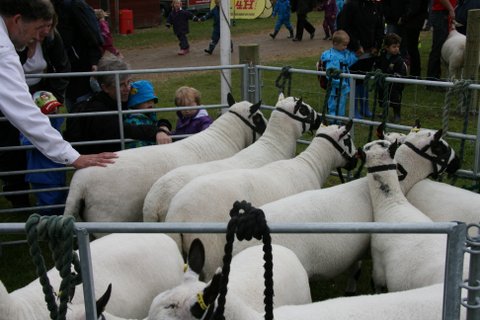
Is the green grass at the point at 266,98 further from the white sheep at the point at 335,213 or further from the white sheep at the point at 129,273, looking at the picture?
the white sheep at the point at 129,273

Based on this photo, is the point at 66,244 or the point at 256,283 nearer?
the point at 66,244

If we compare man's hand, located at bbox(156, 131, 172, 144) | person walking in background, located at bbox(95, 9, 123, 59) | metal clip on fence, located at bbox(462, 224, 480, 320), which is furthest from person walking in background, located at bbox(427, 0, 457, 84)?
metal clip on fence, located at bbox(462, 224, 480, 320)

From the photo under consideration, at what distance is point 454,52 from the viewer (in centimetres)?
1060

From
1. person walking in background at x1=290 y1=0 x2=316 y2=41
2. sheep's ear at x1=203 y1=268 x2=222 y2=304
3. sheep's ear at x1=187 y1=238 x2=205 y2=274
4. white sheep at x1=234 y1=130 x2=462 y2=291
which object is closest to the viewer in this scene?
sheep's ear at x1=203 y1=268 x2=222 y2=304

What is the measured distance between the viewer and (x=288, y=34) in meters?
21.2

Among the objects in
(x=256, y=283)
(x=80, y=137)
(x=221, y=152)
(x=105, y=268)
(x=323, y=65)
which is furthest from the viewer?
(x=323, y=65)

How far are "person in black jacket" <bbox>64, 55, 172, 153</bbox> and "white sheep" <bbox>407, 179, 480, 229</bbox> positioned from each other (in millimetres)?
2406

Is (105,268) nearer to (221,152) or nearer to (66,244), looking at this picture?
(66,244)

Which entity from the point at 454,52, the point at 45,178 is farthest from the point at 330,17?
the point at 45,178

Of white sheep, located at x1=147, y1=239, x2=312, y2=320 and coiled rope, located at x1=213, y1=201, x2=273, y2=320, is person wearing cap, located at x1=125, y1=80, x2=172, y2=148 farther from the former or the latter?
coiled rope, located at x1=213, y1=201, x2=273, y2=320

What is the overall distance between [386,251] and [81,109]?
331 cm

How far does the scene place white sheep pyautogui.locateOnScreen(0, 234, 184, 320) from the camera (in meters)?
3.41

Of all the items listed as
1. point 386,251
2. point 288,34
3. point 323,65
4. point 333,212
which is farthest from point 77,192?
point 288,34

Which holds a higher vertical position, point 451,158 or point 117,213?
point 451,158
